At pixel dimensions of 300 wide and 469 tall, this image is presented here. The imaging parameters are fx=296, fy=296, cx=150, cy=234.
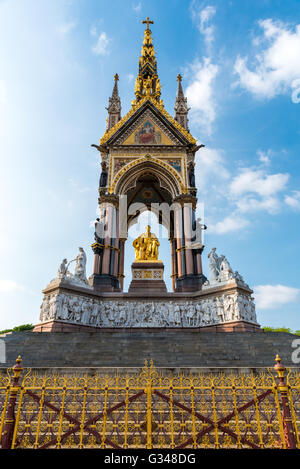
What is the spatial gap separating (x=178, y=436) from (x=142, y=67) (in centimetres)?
3393

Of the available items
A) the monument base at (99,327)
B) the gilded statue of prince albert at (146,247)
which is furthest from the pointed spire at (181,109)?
the monument base at (99,327)

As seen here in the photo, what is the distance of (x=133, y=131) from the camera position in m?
25.2

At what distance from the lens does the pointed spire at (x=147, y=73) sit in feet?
95.5

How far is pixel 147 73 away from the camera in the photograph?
3144 centimetres

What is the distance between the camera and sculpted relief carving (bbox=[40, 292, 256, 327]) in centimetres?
1623

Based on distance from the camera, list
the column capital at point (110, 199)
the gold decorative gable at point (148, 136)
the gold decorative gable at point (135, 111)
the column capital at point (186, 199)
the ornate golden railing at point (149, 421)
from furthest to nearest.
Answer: the gold decorative gable at point (135, 111) < the gold decorative gable at point (148, 136) < the column capital at point (186, 199) < the column capital at point (110, 199) < the ornate golden railing at point (149, 421)

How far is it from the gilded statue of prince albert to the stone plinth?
2.71 feet

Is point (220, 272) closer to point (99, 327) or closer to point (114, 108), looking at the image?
point (99, 327)

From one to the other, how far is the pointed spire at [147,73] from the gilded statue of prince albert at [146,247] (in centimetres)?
1420

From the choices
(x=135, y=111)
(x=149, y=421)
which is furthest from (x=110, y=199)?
(x=149, y=421)

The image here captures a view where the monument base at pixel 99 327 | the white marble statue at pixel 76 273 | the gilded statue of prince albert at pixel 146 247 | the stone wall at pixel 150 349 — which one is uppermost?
the gilded statue of prince albert at pixel 146 247

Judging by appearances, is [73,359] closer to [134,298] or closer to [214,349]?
[214,349]

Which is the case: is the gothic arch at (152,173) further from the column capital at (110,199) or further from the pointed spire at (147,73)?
the pointed spire at (147,73)

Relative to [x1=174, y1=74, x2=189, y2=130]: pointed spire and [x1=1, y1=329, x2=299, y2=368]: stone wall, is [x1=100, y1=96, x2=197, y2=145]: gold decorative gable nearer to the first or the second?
[x1=174, y1=74, x2=189, y2=130]: pointed spire
